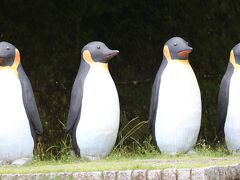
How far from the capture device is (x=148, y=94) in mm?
9781

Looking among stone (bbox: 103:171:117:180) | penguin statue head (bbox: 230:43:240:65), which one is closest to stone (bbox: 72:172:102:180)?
stone (bbox: 103:171:117:180)

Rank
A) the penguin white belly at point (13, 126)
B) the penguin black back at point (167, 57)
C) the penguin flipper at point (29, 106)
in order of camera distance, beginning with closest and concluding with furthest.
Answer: the penguin white belly at point (13, 126)
the penguin flipper at point (29, 106)
the penguin black back at point (167, 57)

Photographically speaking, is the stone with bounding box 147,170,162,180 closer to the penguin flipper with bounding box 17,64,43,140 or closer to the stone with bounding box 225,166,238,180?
the stone with bounding box 225,166,238,180

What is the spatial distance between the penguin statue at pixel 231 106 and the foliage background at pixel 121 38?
2024mm

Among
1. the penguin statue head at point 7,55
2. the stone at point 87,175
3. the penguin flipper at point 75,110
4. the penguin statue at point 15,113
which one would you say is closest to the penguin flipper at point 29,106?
the penguin statue at point 15,113

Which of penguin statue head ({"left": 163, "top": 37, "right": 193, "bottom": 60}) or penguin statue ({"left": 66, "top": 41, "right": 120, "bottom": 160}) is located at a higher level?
penguin statue head ({"left": 163, "top": 37, "right": 193, "bottom": 60})

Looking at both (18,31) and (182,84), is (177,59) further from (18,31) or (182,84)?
(18,31)

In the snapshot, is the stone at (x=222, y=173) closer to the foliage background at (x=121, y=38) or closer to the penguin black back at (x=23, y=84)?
the penguin black back at (x=23, y=84)

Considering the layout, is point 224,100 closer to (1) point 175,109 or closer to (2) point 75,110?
(1) point 175,109

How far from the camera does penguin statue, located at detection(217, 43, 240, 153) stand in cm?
736

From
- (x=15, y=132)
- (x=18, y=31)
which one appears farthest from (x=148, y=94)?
(x=15, y=132)

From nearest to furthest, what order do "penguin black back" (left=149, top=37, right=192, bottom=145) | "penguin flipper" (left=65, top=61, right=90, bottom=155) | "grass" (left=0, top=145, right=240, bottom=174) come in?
1. "grass" (left=0, top=145, right=240, bottom=174)
2. "penguin flipper" (left=65, top=61, right=90, bottom=155)
3. "penguin black back" (left=149, top=37, right=192, bottom=145)

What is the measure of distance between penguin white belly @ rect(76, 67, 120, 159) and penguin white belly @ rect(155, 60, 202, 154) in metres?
0.38

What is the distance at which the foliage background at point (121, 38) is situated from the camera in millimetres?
9617
